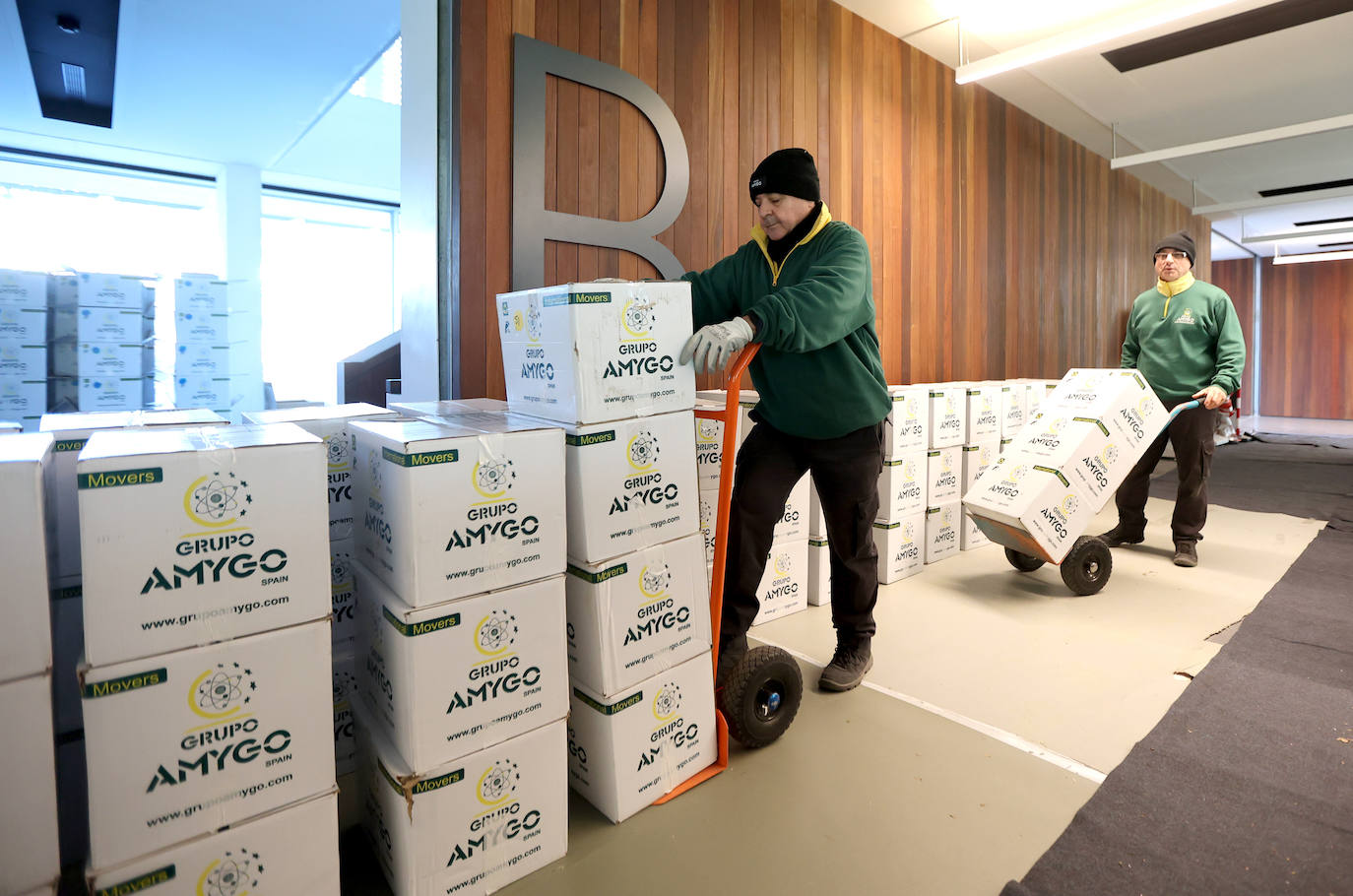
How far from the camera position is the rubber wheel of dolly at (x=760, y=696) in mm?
1904

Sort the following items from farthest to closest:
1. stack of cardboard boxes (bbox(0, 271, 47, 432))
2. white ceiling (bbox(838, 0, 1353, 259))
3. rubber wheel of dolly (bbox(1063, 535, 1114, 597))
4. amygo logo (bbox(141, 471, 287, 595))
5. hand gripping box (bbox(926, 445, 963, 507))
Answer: stack of cardboard boxes (bbox(0, 271, 47, 432)), white ceiling (bbox(838, 0, 1353, 259)), hand gripping box (bbox(926, 445, 963, 507)), rubber wheel of dolly (bbox(1063, 535, 1114, 597)), amygo logo (bbox(141, 471, 287, 595))

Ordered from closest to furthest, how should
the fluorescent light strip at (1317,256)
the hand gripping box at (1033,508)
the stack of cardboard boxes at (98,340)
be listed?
the hand gripping box at (1033,508)
the stack of cardboard boxes at (98,340)
the fluorescent light strip at (1317,256)

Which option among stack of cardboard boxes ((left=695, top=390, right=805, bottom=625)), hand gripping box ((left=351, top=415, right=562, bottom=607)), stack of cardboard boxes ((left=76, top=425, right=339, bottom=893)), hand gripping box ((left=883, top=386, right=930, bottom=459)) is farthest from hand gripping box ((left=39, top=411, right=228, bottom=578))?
hand gripping box ((left=883, top=386, right=930, bottom=459))

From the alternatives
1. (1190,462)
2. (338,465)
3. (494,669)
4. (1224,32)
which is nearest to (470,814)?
(494,669)

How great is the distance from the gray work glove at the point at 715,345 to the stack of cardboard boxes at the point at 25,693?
3.95 feet

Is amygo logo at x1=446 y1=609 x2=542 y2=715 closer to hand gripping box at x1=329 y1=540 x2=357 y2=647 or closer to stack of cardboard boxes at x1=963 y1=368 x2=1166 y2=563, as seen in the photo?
hand gripping box at x1=329 y1=540 x2=357 y2=647

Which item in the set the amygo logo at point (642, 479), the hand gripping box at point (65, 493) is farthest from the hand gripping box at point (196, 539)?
the amygo logo at point (642, 479)

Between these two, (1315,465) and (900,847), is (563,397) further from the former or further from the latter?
(1315,465)

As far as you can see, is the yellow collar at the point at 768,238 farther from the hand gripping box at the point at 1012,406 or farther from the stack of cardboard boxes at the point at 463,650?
the hand gripping box at the point at 1012,406

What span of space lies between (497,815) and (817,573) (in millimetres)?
2066

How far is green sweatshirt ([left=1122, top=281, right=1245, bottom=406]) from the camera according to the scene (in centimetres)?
383

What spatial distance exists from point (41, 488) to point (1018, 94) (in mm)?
6072

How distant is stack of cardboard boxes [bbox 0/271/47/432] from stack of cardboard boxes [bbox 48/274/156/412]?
21cm

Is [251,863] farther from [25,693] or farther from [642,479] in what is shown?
[642,479]
